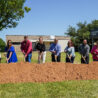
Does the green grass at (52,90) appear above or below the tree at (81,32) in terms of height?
below

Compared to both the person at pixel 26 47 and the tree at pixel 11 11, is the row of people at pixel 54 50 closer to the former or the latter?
the person at pixel 26 47

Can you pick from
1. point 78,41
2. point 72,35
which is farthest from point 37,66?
point 72,35

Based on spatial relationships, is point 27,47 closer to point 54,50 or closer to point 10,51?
point 10,51

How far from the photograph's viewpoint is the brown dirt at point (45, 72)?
642 centimetres

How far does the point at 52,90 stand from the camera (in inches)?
206

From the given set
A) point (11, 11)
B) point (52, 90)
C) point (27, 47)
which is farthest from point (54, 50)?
point (11, 11)

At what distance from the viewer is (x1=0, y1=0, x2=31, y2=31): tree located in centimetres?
2036

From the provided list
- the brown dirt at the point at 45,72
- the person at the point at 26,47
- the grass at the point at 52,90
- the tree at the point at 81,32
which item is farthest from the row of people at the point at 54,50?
the tree at the point at 81,32

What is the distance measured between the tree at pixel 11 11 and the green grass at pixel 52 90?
52.7 ft

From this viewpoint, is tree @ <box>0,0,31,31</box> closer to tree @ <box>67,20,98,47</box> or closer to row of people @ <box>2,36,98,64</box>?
row of people @ <box>2,36,98,64</box>

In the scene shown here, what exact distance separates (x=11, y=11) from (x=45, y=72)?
1603cm

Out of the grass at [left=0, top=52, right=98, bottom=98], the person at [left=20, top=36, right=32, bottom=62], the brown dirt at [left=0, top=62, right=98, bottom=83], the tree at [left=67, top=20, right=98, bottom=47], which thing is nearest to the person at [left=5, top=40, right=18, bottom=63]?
the person at [left=20, top=36, right=32, bottom=62]

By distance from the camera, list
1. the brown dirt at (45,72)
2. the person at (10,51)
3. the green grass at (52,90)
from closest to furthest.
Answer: the green grass at (52,90) < the brown dirt at (45,72) < the person at (10,51)

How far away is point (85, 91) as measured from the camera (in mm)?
5113
